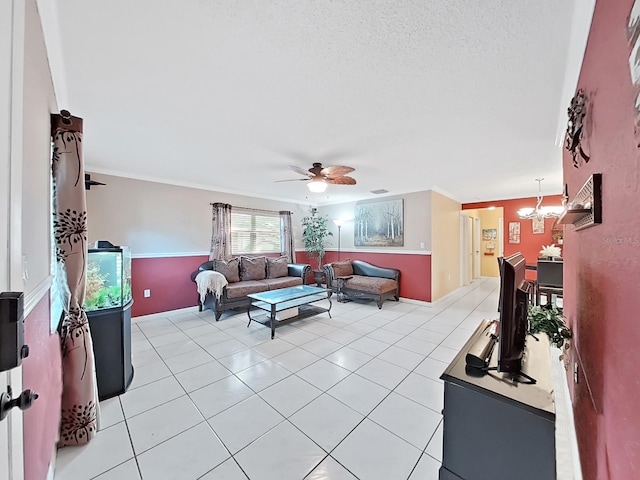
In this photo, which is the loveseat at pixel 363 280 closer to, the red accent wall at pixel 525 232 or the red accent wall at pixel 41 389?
the red accent wall at pixel 525 232

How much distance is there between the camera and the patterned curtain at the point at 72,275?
1.57 meters

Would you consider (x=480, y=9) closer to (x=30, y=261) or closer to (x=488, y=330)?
(x=488, y=330)

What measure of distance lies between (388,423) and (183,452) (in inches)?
51.7

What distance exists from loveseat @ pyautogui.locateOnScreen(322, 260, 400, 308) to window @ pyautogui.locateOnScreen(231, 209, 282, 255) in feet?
4.72

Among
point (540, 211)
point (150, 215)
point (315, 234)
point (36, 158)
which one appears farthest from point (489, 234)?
point (36, 158)

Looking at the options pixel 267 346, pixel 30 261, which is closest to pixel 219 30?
pixel 30 261

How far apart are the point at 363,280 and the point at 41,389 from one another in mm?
4486

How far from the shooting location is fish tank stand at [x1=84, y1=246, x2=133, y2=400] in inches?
78.9

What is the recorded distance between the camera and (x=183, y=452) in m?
1.54

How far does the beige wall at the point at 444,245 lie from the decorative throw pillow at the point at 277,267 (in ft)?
9.59

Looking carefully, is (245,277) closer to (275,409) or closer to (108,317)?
(108,317)

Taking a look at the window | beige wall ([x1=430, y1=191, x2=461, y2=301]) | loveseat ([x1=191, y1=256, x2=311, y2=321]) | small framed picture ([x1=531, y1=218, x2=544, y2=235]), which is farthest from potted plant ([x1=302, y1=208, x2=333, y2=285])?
small framed picture ([x1=531, y1=218, x2=544, y2=235])

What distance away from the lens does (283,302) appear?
3.53 m

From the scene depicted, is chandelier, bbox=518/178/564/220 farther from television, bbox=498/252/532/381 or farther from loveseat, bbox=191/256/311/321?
loveseat, bbox=191/256/311/321
